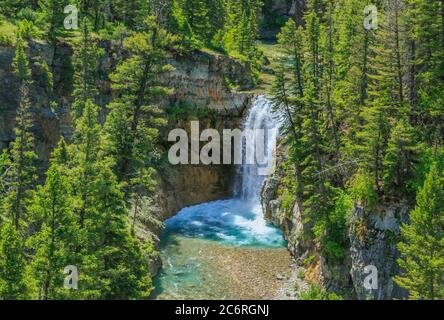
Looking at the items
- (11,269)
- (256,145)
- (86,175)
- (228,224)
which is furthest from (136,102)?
(256,145)

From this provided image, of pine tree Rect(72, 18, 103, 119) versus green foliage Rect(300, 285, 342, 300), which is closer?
green foliage Rect(300, 285, 342, 300)

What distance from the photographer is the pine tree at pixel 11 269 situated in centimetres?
2202

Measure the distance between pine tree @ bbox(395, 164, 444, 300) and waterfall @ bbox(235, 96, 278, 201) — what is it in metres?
26.7

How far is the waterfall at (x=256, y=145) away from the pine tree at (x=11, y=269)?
99.6 feet

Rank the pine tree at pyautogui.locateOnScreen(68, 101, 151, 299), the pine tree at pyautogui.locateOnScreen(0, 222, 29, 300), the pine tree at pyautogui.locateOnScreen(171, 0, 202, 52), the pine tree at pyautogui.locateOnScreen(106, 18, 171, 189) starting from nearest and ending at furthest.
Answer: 1. the pine tree at pyautogui.locateOnScreen(0, 222, 29, 300)
2. the pine tree at pyautogui.locateOnScreen(68, 101, 151, 299)
3. the pine tree at pyautogui.locateOnScreen(106, 18, 171, 189)
4. the pine tree at pyautogui.locateOnScreen(171, 0, 202, 52)

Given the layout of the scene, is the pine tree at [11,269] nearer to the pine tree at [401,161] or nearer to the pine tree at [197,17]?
the pine tree at [401,161]

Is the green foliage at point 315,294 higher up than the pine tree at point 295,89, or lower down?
lower down

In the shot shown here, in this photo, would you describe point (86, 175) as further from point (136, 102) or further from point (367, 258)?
point (367, 258)

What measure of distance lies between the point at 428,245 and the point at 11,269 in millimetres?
19700

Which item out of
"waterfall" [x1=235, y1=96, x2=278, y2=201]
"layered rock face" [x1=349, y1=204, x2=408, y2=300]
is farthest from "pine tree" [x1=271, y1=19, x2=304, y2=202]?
"waterfall" [x1=235, y1=96, x2=278, y2=201]

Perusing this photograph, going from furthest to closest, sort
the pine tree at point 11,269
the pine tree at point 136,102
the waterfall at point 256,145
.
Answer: the waterfall at point 256,145, the pine tree at point 136,102, the pine tree at point 11,269

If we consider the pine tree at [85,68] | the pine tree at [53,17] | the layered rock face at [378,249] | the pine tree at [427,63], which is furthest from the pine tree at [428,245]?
the pine tree at [53,17]

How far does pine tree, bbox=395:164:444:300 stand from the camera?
2189cm

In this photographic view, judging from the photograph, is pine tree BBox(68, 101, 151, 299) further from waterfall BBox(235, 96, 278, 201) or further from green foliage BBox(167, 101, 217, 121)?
waterfall BBox(235, 96, 278, 201)
